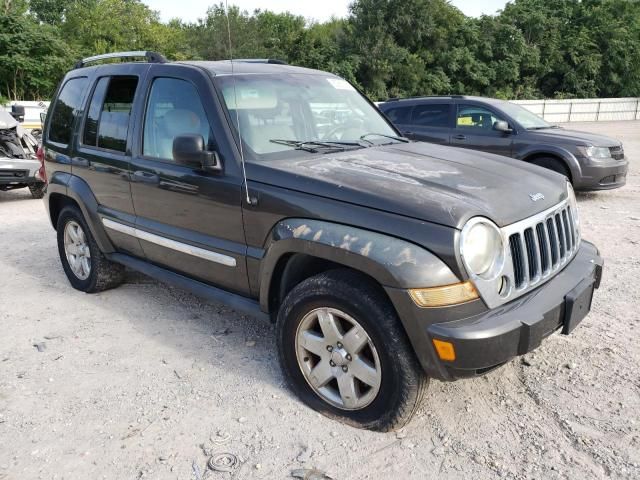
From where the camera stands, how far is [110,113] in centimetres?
428

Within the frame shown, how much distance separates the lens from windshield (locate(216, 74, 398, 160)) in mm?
3352

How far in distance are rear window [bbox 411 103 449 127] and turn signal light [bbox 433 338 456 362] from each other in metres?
7.69

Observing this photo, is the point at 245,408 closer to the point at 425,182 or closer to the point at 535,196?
the point at 425,182

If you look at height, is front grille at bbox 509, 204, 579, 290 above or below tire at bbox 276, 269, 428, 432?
above

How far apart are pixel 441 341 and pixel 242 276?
53.7 inches

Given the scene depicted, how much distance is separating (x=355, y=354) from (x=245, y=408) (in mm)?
778

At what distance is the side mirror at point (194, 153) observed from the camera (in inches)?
123

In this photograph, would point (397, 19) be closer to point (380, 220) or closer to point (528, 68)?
point (528, 68)

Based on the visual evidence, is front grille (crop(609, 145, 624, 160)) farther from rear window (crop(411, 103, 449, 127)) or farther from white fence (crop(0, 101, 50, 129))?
white fence (crop(0, 101, 50, 129))

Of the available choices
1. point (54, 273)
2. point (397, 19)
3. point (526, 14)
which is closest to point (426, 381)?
point (54, 273)

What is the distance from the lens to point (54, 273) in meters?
5.53

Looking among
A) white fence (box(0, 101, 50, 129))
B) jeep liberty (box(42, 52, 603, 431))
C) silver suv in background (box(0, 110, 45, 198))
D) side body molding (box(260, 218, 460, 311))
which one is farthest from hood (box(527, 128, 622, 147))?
white fence (box(0, 101, 50, 129))

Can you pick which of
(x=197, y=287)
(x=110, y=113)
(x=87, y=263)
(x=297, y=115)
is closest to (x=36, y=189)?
(x=87, y=263)

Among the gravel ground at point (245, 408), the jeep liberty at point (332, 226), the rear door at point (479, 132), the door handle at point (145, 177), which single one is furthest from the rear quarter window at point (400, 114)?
the door handle at point (145, 177)
